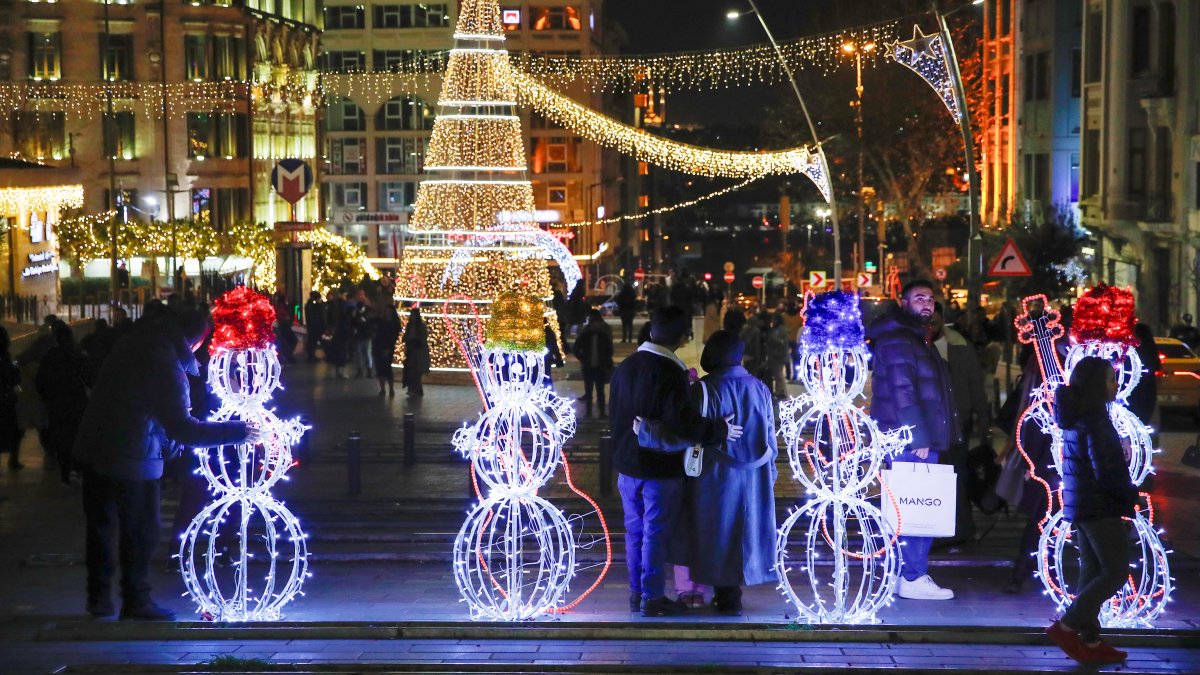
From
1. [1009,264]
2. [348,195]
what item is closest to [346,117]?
[348,195]

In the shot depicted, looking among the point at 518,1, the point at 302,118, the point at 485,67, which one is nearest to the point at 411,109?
the point at 518,1

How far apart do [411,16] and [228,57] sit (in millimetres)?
35773

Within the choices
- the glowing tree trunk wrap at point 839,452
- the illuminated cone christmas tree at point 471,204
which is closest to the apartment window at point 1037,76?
the illuminated cone christmas tree at point 471,204

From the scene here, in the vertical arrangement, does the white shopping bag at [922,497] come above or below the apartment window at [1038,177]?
below

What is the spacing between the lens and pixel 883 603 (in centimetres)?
977

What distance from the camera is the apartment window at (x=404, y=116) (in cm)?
9262

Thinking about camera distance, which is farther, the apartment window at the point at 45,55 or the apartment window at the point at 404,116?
the apartment window at the point at 404,116

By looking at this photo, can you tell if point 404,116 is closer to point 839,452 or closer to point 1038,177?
point 1038,177

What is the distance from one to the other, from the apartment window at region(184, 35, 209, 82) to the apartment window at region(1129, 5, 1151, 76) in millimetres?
31465

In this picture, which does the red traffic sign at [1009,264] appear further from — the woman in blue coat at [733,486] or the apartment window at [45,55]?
the apartment window at [45,55]

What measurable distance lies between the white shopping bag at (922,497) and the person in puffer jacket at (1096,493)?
3.71 feet

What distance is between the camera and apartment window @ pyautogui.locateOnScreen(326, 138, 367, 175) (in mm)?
92812

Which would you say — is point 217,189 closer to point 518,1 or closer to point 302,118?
point 302,118

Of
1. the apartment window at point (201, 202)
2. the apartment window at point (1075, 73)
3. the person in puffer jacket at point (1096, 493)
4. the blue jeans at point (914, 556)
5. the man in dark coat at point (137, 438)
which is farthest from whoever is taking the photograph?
the apartment window at point (201, 202)
